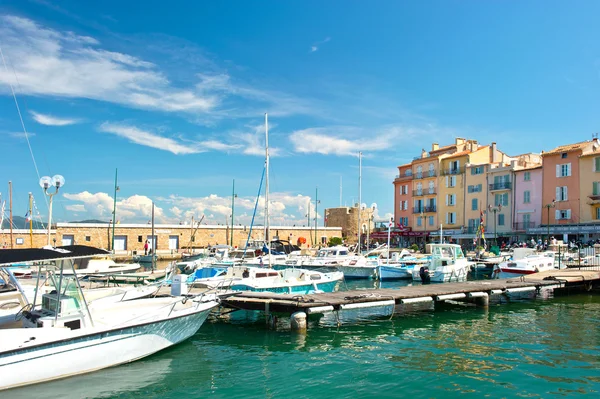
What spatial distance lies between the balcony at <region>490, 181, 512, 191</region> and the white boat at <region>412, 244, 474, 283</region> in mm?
23465

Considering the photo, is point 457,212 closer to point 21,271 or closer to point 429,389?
point 21,271

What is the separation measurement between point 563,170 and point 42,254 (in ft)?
169

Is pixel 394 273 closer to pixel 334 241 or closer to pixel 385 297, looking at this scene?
pixel 385 297

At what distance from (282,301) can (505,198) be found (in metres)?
45.7

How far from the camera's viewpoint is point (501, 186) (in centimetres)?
5681

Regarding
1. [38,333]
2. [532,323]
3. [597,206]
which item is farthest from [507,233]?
[38,333]

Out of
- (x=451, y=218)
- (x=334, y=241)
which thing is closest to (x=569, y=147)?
(x=451, y=218)

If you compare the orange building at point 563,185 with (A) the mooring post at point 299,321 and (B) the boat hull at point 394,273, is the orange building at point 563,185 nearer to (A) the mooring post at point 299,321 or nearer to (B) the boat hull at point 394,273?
(B) the boat hull at point 394,273

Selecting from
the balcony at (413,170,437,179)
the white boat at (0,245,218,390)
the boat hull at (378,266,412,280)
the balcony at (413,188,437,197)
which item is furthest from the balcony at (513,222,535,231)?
the white boat at (0,245,218,390)

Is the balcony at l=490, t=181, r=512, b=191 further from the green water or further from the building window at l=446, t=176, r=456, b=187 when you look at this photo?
the green water

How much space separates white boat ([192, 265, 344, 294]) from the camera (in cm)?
2338

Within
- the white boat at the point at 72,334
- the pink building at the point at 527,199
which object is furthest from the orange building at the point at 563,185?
the white boat at the point at 72,334

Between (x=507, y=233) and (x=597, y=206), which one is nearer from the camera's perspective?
(x=597, y=206)

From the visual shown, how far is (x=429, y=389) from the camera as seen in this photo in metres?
11.9
